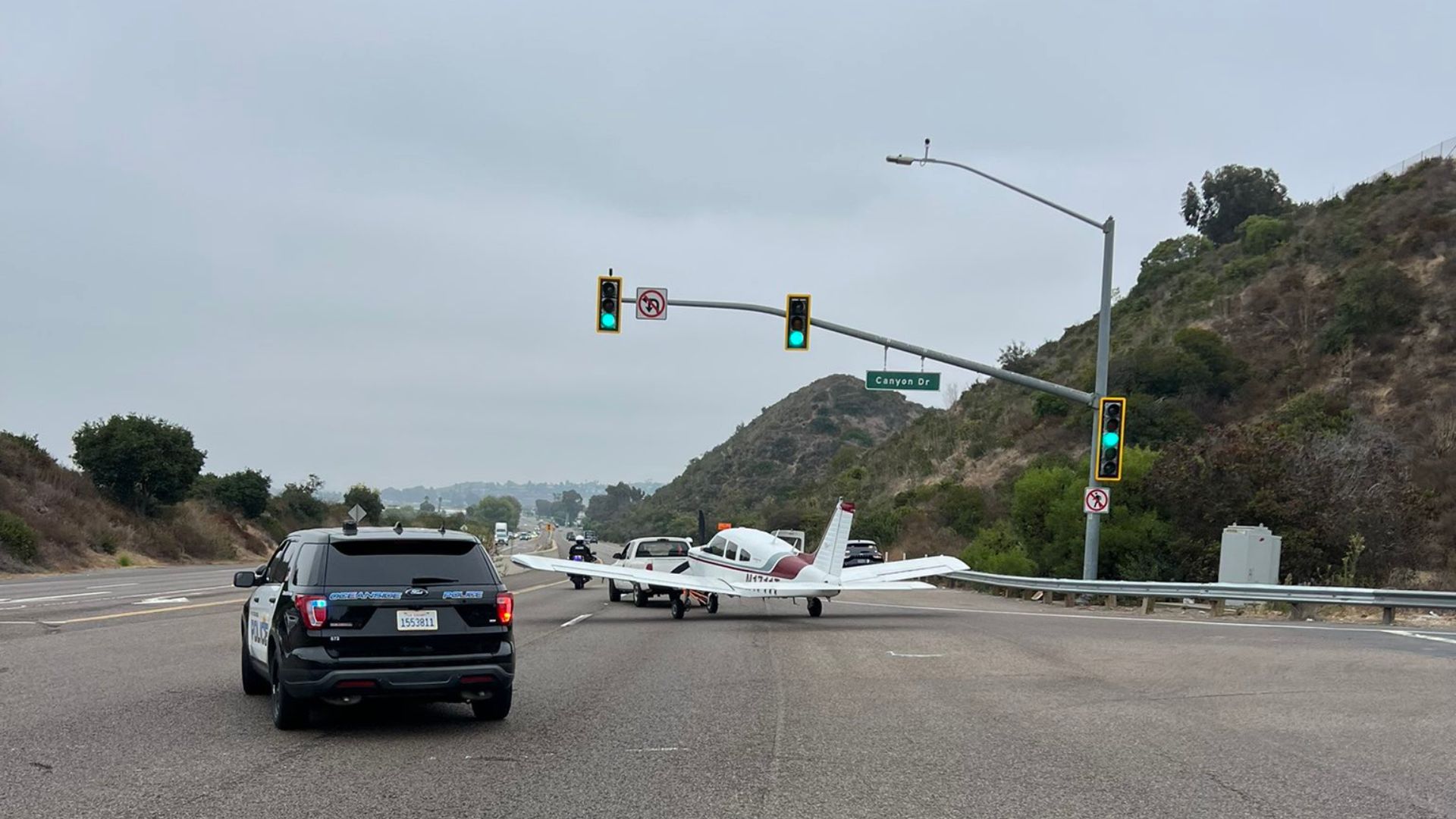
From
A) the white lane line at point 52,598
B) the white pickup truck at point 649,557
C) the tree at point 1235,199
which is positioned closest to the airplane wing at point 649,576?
the white pickup truck at point 649,557

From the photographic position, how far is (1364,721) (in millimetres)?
10773

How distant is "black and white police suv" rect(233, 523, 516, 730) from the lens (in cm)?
969

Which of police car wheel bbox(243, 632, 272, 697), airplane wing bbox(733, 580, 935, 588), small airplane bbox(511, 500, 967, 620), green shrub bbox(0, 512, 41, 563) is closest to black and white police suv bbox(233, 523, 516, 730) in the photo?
police car wheel bbox(243, 632, 272, 697)

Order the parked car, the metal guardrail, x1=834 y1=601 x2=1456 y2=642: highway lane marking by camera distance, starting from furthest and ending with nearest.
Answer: the parked car
the metal guardrail
x1=834 y1=601 x2=1456 y2=642: highway lane marking

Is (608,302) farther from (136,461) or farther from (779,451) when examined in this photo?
(779,451)

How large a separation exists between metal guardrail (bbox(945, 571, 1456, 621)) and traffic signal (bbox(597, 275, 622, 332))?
11.6 meters

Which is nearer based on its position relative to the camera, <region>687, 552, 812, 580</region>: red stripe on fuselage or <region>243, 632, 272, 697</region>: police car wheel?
<region>243, 632, 272, 697</region>: police car wheel

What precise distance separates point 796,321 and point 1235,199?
8057 centimetres

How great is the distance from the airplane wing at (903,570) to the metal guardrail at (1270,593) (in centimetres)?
298

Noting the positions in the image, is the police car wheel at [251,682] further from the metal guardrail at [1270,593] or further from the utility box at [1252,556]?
the utility box at [1252,556]

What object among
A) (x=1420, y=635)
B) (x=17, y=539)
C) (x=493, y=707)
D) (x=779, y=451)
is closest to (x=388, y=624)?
(x=493, y=707)

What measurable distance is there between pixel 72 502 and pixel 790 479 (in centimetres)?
10709

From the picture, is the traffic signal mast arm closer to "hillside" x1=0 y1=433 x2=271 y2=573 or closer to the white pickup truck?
the white pickup truck

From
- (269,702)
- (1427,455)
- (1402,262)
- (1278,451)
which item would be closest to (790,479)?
(1402,262)
